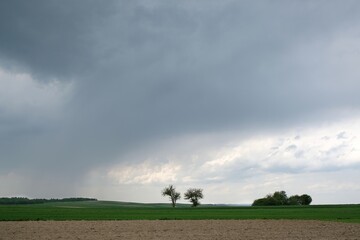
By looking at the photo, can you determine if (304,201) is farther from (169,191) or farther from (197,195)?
(169,191)

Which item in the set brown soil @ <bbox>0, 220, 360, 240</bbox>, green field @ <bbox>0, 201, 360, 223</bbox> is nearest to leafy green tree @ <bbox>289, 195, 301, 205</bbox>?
A: green field @ <bbox>0, 201, 360, 223</bbox>

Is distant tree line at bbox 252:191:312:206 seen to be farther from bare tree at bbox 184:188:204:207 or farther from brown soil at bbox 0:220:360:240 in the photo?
brown soil at bbox 0:220:360:240

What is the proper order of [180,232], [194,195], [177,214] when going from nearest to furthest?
[180,232], [177,214], [194,195]

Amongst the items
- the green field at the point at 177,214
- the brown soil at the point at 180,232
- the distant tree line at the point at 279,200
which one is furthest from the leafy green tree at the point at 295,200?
the brown soil at the point at 180,232

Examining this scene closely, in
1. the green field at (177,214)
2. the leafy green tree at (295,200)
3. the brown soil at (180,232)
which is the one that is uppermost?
the leafy green tree at (295,200)

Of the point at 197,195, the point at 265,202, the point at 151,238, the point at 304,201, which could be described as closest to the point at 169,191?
the point at 197,195

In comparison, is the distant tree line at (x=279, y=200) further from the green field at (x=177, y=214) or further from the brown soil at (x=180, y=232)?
the brown soil at (x=180, y=232)

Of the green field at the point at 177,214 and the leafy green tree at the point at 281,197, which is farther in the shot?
the leafy green tree at the point at 281,197

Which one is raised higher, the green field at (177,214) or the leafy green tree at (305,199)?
the leafy green tree at (305,199)

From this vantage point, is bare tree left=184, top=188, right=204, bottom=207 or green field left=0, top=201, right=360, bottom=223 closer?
green field left=0, top=201, right=360, bottom=223

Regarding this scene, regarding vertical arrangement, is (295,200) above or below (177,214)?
above

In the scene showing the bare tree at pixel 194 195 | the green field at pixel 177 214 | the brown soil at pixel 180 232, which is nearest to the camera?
the brown soil at pixel 180 232

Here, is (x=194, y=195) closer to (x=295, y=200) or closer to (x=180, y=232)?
(x=295, y=200)

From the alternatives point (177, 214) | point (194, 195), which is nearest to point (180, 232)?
point (177, 214)
